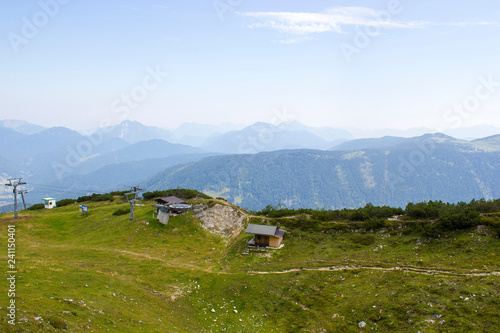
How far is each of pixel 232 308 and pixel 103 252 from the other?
27584 mm

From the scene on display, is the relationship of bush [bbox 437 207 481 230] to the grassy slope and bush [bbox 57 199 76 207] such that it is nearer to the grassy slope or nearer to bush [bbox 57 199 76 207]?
the grassy slope

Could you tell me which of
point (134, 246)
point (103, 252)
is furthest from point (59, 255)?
point (134, 246)

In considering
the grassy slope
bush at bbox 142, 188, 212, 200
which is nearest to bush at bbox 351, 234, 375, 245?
the grassy slope

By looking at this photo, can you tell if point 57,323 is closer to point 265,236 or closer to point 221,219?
point 265,236

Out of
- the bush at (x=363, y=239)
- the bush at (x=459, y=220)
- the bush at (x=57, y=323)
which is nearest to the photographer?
the bush at (x=57, y=323)

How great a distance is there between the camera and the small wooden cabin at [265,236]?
52031mm

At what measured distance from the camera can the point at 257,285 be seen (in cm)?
3719

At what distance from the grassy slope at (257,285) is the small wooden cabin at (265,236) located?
2171 millimetres

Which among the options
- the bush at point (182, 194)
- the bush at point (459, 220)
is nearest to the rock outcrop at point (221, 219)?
the bush at point (182, 194)

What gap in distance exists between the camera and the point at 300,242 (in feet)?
175

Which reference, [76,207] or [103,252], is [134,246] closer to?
[103,252]

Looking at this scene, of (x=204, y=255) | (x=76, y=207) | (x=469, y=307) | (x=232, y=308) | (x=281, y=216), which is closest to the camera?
(x=469, y=307)

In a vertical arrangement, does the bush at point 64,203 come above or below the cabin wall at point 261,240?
below

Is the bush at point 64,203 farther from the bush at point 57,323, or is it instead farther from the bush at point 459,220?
the bush at point 459,220
